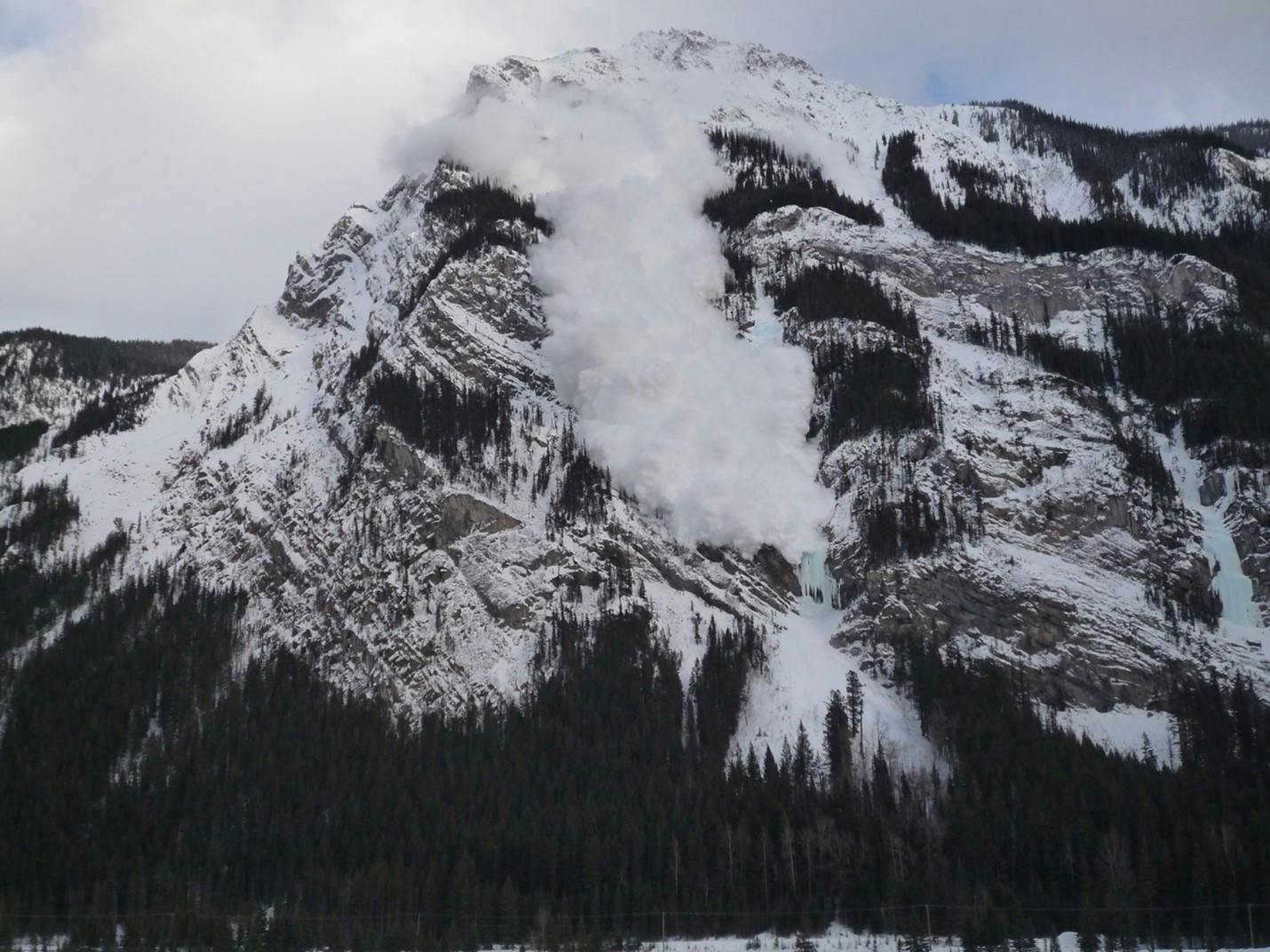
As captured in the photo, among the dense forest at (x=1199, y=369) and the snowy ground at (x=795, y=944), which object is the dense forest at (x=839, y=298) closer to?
the dense forest at (x=1199, y=369)

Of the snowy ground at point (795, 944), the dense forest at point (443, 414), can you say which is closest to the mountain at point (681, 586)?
the dense forest at point (443, 414)

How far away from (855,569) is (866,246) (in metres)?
54.4

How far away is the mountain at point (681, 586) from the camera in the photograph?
12462cm

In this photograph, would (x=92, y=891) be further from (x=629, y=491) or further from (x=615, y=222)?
(x=615, y=222)

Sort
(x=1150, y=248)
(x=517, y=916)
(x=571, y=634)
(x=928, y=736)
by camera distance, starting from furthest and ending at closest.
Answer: (x=1150, y=248), (x=571, y=634), (x=928, y=736), (x=517, y=916)

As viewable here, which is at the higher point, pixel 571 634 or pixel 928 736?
pixel 571 634

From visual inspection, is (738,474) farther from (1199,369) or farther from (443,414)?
(1199,369)

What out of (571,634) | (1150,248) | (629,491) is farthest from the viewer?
(1150,248)

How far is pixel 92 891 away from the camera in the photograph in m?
130

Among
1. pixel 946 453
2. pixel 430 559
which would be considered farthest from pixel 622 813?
pixel 946 453

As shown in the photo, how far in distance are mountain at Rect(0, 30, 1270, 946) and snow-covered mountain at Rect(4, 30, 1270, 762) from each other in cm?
54

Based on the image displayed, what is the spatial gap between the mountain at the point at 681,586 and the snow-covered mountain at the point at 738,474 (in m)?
0.54

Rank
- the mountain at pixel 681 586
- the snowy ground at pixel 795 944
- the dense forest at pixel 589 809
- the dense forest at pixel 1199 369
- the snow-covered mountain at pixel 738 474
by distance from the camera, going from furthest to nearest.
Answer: the dense forest at pixel 1199 369 < the snow-covered mountain at pixel 738 474 < the mountain at pixel 681 586 < the dense forest at pixel 589 809 < the snowy ground at pixel 795 944

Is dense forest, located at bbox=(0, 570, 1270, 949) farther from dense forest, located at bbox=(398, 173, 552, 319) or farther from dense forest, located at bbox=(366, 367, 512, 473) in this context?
dense forest, located at bbox=(398, 173, 552, 319)
